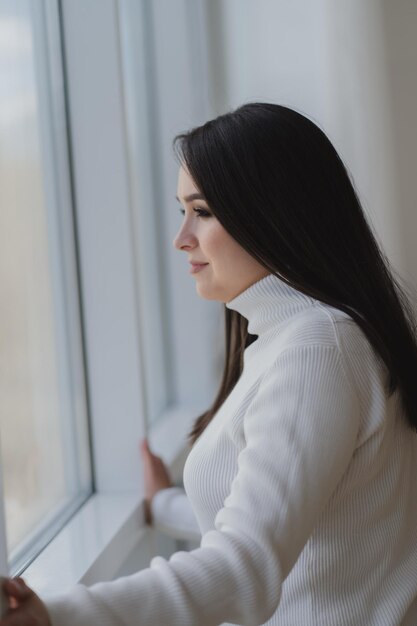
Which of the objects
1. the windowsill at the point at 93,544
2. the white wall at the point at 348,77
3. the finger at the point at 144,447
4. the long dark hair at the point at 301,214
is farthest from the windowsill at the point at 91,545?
the white wall at the point at 348,77

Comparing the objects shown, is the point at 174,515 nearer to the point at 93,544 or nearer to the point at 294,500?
the point at 93,544

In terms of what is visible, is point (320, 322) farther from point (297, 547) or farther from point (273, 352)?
point (297, 547)

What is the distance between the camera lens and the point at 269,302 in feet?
4.01

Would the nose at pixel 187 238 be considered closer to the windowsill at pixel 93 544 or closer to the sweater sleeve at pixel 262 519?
the sweater sleeve at pixel 262 519

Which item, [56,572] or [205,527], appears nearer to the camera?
[205,527]

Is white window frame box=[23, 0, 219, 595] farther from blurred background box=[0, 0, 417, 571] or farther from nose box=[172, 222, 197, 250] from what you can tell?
nose box=[172, 222, 197, 250]

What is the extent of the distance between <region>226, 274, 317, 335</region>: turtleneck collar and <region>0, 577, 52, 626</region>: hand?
597mm

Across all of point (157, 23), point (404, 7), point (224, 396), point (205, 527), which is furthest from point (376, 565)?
point (404, 7)

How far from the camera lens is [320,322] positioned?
1077 mm

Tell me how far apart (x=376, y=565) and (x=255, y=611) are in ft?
1.15

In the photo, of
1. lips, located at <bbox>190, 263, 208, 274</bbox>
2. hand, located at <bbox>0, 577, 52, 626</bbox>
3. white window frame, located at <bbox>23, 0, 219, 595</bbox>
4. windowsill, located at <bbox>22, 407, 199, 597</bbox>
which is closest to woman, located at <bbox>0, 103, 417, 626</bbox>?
lips, located at <bbox>190, 263, 208, 274</bbox>

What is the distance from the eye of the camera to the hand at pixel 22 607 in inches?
28.0

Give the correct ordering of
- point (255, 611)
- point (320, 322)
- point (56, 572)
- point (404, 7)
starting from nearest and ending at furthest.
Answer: point (255, 611) → point (320, 322) → point (56, 572) → point (404, 7)

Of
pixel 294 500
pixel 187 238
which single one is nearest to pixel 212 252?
pixel 187 238
